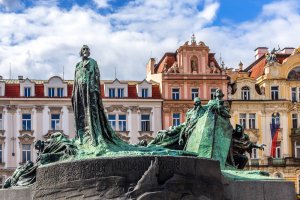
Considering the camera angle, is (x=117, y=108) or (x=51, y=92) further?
(x=117, y=108)

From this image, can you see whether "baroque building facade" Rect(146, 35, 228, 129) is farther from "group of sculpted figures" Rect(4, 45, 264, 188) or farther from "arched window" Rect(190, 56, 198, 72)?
"group of sculpted figures" Rect(4, 45, 264, 188)

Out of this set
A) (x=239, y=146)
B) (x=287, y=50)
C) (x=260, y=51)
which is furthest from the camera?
(x=260, y=51)

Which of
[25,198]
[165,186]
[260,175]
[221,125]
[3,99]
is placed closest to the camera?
[165,186]

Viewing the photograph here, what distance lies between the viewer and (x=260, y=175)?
754 inches

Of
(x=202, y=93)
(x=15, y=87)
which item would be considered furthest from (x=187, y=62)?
(x=15, y=87)

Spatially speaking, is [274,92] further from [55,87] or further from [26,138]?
[26,138]

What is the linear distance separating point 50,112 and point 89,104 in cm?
3646

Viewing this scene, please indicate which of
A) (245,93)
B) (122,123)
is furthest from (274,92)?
(122,123)

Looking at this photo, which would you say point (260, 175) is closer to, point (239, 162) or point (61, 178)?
point (239, 162)

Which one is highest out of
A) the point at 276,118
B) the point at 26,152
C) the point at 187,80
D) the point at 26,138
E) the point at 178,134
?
the point at 187,80

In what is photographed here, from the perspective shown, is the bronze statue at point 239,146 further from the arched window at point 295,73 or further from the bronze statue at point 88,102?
the arched window at point 295,73

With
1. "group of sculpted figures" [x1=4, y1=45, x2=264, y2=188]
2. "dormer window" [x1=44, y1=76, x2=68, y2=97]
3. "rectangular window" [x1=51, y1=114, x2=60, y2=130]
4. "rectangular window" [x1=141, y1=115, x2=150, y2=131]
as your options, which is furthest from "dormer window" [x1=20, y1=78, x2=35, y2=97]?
"group of sculpted figures" [x1=4, y1=45, x2=264, y2=188]

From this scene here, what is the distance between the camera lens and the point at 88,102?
1808cm

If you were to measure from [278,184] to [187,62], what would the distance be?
38.1 meters
